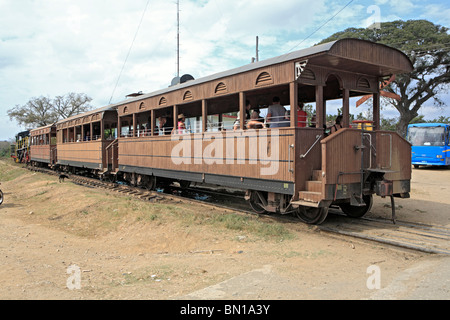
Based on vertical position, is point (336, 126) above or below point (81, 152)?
above

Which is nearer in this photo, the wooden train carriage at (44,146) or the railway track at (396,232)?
the railway track at (396,232)

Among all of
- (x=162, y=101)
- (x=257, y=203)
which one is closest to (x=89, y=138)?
(x=162, y=101)

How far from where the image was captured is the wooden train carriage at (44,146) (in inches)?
864

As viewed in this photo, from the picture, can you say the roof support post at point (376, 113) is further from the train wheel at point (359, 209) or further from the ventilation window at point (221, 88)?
the ventilation window at point (221, 88)

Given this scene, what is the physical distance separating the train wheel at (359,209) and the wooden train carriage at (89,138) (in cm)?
1007

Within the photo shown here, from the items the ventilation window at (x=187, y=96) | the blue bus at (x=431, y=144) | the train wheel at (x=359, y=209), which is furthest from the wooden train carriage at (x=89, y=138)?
the blue bus at (x=431, y=144)

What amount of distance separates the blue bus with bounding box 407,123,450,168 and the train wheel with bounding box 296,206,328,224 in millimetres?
18019

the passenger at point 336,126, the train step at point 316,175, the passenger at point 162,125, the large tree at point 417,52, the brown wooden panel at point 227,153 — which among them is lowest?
the train step at point 316,175

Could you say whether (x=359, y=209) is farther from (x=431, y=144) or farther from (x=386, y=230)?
(x=431, y=144)

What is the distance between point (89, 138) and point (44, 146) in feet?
30.9

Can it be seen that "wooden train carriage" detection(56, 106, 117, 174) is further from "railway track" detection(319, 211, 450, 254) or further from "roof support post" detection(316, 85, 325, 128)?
"railway track" detection(319, 211, 450, 254)

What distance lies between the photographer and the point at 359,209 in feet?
24.4

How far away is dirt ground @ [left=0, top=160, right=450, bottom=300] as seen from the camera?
146 inches

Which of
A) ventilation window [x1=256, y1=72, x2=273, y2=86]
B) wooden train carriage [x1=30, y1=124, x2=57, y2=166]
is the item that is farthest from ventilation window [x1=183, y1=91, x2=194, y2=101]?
wooden train carriage [x1=30, y1=124, x2=57, y2=166]
